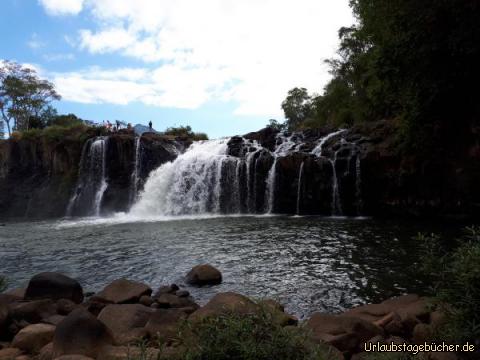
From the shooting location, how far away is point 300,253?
1238cm

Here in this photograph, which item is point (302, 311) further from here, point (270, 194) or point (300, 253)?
point (270, 194)

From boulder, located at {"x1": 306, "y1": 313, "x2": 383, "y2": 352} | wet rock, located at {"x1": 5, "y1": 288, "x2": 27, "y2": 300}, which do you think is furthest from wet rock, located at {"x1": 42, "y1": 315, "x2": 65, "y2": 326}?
boulder, located at {"x1": 306, "y1": 313, "x2": 383, "y2": 352}

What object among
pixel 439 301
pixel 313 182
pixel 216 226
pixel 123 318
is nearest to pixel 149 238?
pixel 216 226

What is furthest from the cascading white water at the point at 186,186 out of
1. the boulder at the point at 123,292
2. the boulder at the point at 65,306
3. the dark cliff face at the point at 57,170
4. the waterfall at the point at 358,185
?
the boulder at the point at 65,306

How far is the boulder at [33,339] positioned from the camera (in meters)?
5.88

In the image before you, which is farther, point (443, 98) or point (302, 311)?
point (443, 98)

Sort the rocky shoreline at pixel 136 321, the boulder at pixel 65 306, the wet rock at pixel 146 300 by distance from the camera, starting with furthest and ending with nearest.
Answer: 1. the wet rock at pixel 146 300
2. the boulder at pixel 65 306
3. the rocky shoreline at pixel 136 321

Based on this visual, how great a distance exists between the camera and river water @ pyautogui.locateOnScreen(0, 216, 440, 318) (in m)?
8.92

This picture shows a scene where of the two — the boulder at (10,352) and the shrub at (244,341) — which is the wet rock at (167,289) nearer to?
the boulder at (10,352)

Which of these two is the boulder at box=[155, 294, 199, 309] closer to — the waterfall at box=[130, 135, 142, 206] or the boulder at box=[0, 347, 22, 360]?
the boulder at box=[0, 347, 22, 360]

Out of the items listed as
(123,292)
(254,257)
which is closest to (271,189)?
(254,257)

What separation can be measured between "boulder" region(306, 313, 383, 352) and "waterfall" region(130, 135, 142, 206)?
26.1m

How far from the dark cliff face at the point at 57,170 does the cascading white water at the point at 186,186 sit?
8.15 feet

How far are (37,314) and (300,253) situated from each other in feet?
24.7
